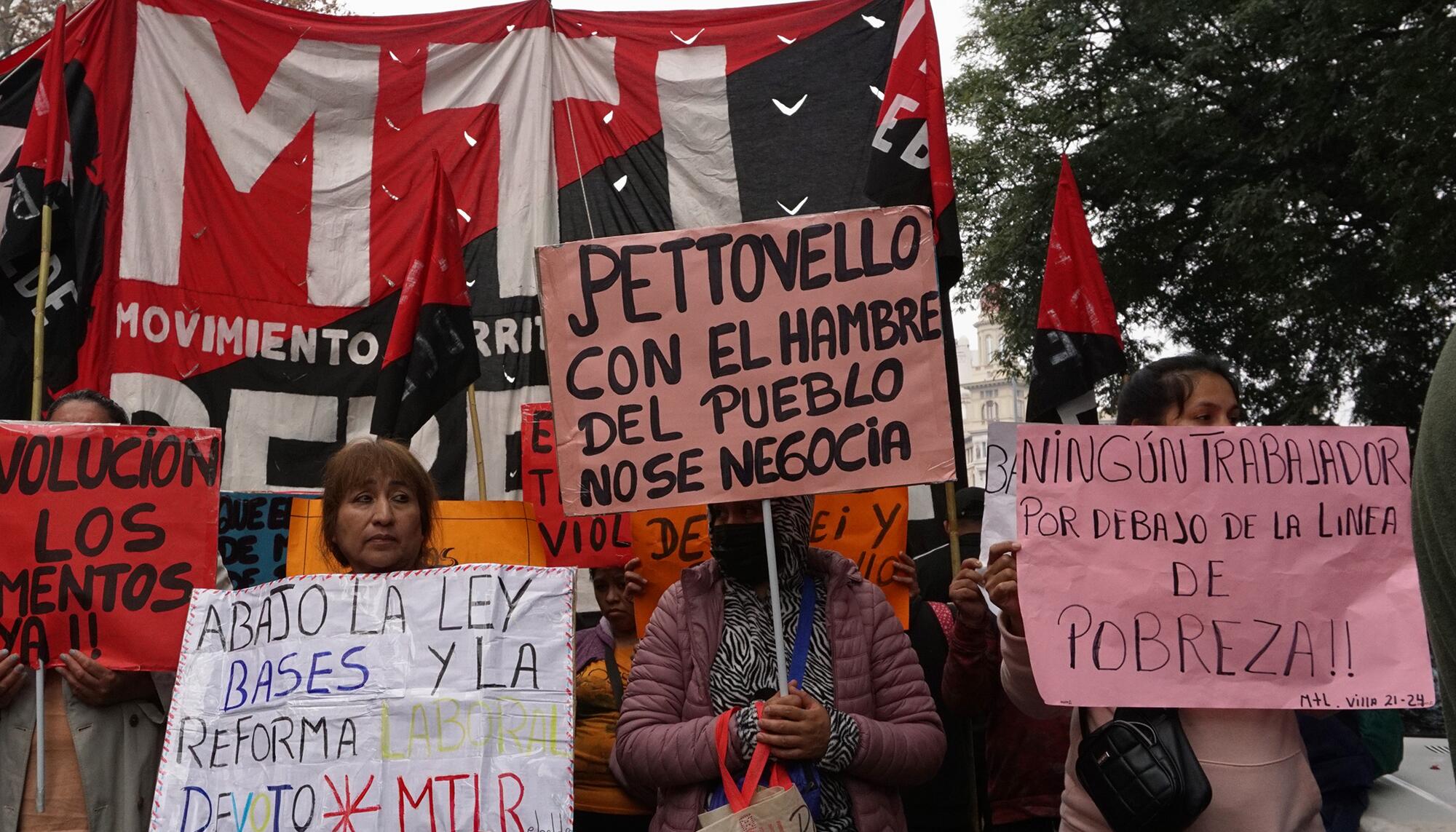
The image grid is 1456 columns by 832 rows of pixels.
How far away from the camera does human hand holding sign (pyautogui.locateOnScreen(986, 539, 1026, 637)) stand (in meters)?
3.14

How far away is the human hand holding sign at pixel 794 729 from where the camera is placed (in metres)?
3.26

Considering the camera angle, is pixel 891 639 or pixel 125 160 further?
pixel 125 160

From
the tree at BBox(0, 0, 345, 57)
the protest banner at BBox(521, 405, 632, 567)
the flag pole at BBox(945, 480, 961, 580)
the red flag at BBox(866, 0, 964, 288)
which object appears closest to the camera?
the flag pole at BBox(945, 480, 961, 580)

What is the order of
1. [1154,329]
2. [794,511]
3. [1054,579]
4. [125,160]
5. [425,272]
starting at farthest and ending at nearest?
1. [1154,329]
2. [125,160]
3. [425,272]
4. [794,511]
5. [1054,579]

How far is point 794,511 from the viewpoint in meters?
3.79

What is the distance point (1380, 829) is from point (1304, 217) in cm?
1147

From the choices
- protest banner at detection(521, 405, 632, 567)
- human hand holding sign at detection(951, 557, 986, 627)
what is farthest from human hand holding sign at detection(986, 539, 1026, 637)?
protest banner at detection(521, 405, 632, 567)

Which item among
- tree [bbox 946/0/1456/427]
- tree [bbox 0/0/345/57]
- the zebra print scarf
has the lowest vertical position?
the zebra print scarf

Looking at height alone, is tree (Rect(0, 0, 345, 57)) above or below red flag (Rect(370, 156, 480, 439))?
above

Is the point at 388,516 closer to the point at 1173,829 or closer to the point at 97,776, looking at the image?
the point at 97,776

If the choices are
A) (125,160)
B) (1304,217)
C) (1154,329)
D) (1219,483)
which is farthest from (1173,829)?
(1154,329)

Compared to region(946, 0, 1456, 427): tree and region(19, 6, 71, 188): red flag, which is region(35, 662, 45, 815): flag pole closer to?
region(19, 6, 71, 188): red flag

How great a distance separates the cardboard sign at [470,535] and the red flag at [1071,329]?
2084 mm

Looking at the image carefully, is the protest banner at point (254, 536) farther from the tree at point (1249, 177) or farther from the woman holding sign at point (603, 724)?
the tree at point (1249, 177)
